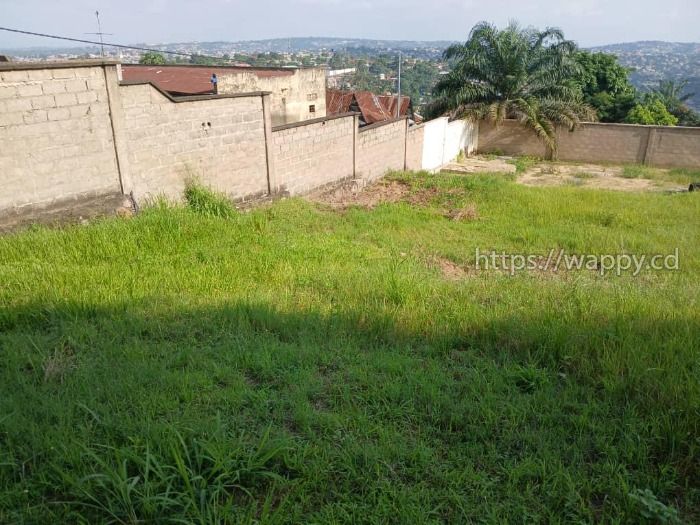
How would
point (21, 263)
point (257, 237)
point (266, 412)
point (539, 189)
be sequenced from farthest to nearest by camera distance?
point (539, 189) < point (257, 237) < point (21, 263) < point (266, 412)

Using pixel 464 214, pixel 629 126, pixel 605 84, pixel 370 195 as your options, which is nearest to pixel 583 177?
pixel 629 126

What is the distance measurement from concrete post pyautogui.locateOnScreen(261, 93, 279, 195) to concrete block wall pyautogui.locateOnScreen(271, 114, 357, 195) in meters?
0.10

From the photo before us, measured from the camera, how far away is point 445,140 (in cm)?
1767

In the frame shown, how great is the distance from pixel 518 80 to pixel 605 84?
34.4 feet

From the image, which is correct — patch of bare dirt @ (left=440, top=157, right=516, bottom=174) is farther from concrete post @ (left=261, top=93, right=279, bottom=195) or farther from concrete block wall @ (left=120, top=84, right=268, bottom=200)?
concrete block wall @ (left=120, top=84, right=268, bottom=200)

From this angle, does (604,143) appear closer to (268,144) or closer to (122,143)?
(268,144)

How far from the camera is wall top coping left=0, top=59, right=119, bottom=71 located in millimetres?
5883

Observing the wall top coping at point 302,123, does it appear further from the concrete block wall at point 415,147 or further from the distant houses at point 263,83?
the distant houses at point 263,83

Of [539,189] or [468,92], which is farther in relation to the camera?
[468,92]

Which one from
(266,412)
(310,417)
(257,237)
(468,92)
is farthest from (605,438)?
(468,92)

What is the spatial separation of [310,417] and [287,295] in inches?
93.8

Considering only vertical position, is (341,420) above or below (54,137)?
below

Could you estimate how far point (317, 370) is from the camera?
11.2ft

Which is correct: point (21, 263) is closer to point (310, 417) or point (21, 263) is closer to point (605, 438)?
point (310, 417)
